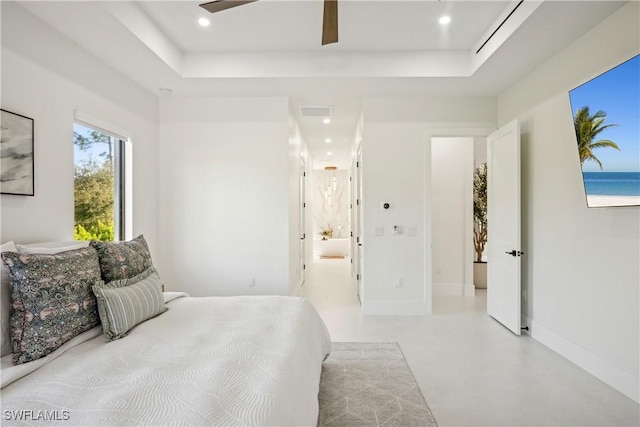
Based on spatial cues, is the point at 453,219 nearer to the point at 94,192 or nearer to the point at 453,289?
the point at 453,289

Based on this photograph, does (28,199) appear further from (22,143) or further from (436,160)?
(436,160)

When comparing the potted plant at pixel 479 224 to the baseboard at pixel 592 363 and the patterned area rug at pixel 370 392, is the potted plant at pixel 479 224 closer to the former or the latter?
the baseboard at pixel 592 363

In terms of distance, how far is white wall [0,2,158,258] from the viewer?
2.16 metres

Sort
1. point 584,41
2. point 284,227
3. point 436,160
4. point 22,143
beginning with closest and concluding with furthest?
point 22,143 < point 584,41 < point 284,227 < point 436,160

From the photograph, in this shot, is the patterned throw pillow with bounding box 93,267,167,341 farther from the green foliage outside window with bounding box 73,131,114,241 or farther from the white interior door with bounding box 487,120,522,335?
the white interior door with bounding box 487,120,522,335

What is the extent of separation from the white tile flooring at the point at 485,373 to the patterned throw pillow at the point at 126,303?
182 cm

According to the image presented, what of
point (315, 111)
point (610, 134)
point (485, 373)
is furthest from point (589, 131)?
point (315, 111)

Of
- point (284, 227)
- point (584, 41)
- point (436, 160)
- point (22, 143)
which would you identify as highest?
point (584, 41)

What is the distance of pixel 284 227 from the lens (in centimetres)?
406

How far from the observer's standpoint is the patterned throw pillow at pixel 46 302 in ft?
4.86

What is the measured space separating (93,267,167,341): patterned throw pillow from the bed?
53mm

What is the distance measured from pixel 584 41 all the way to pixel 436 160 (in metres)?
2.65

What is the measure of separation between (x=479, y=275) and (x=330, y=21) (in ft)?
15.3

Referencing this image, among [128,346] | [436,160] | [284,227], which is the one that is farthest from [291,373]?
[436,160]
